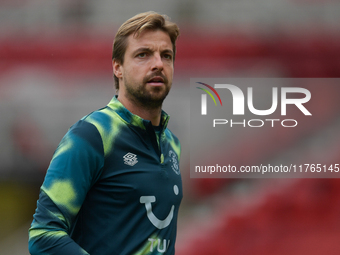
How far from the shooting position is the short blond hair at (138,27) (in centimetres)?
98

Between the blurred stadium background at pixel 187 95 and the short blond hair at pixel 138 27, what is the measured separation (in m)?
1.76

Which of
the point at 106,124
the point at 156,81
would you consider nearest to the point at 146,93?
the point at 156,81

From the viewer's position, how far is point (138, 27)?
3.19 ft

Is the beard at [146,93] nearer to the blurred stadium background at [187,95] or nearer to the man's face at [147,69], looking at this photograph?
the man's face at [147,69]

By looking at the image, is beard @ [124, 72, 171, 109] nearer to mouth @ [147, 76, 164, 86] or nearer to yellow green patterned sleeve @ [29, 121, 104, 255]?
mouth @ [147, 76, 164, 86]

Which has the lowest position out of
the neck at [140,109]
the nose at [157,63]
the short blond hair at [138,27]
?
the neck at [140,109]

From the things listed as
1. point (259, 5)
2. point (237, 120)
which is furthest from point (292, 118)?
point (259, 5)

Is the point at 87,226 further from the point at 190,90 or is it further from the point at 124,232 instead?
the point at 190,90

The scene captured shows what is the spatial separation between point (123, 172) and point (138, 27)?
408mm

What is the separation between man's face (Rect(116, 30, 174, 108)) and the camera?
0.96 metres

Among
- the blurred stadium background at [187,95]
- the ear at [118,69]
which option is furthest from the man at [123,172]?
the blurred stadium background at [187,95]

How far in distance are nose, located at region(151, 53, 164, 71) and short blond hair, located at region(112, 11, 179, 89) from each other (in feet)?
0.27

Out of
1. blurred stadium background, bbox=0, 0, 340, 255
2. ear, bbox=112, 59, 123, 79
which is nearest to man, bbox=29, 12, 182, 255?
ear, bbox=112, 59, 123, 79

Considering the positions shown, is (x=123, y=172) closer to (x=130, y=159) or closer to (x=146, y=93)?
(x=130, y=159)
